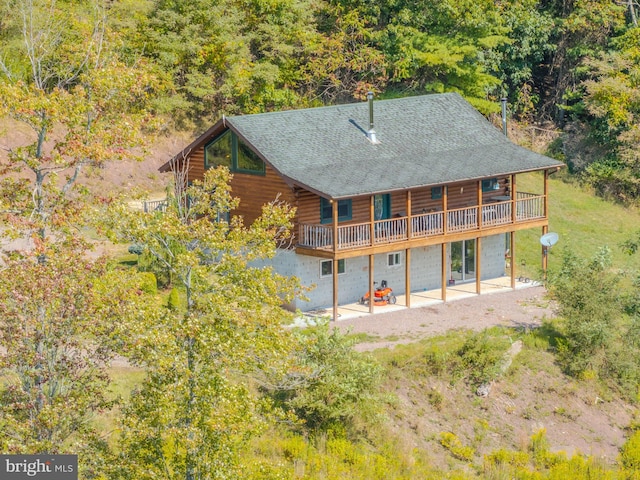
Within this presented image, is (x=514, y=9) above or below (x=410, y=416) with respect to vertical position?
above

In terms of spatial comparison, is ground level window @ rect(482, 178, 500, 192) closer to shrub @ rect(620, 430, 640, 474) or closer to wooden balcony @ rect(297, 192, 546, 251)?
wooden balcony @ rect(297, 192, 546, 251)

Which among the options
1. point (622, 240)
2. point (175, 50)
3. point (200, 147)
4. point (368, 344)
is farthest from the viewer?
point (175, 50)

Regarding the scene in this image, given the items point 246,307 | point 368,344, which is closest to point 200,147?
point 368,344

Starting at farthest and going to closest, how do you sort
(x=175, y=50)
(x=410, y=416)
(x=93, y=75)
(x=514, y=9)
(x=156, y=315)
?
(x=514, y=9) < (x=175, y=50) < (x=410, y=416) < (x=93, y=75) < (x=156, y=315)

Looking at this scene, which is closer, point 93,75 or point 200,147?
point 93,75

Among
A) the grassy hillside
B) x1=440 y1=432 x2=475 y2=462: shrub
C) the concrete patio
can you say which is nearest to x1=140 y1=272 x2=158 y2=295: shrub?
the concrete patio

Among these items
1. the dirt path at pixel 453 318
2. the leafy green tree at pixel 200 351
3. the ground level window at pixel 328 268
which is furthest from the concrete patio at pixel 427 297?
the leafy green tree at pixel 200 351

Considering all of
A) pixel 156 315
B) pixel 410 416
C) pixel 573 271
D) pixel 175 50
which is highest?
pixel 175 50

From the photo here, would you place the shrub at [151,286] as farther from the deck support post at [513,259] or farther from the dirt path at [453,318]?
the deck support post at [513,259]

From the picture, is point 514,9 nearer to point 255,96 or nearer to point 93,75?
point 255,96
